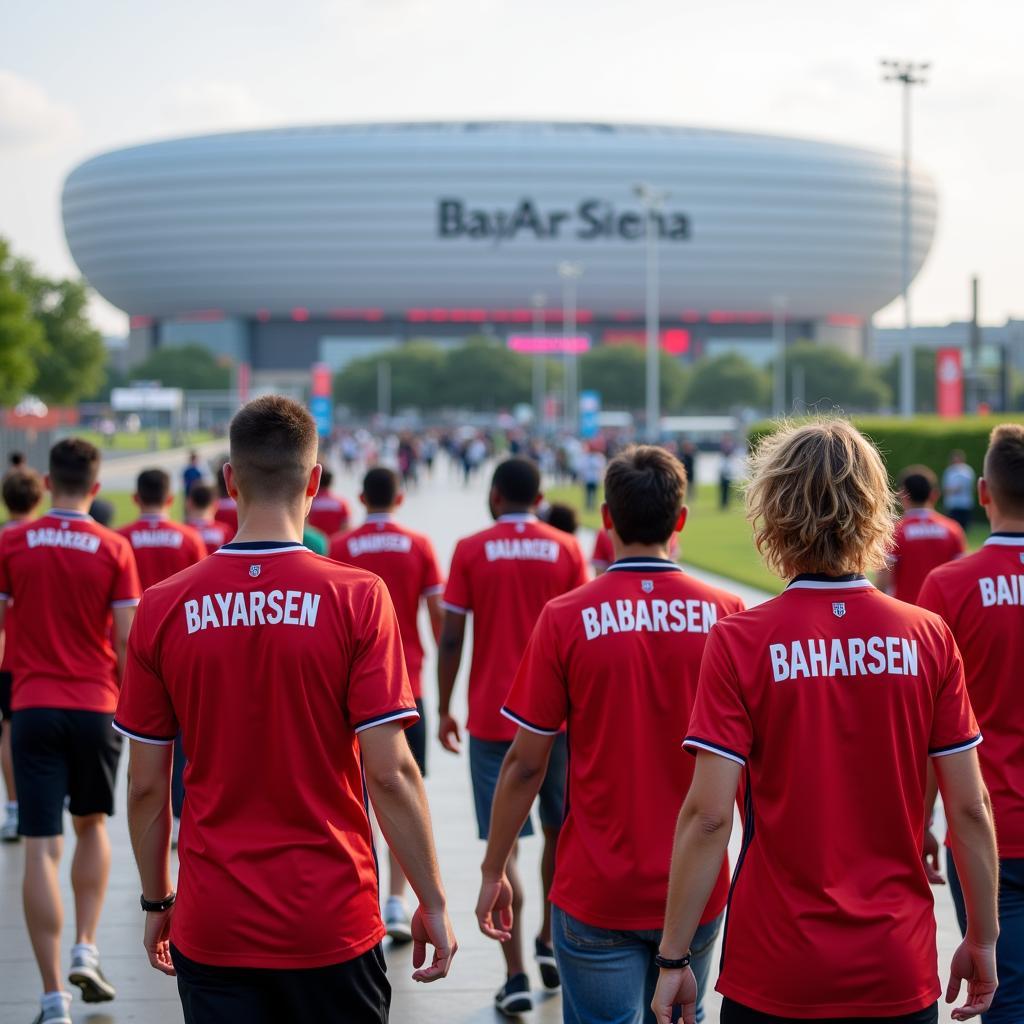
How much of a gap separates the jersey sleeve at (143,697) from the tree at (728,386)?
113780mm

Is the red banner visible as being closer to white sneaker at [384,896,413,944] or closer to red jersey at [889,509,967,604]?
red jersey at [889,509,967,604]

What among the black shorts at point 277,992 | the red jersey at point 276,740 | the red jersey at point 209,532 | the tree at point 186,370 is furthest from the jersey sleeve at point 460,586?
Answer: the tree at point 186,370

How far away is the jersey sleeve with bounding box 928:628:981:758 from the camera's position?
3.14 m

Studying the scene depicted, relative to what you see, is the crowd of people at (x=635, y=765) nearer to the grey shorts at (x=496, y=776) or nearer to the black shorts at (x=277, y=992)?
the black shorts at (x=277, y=992)

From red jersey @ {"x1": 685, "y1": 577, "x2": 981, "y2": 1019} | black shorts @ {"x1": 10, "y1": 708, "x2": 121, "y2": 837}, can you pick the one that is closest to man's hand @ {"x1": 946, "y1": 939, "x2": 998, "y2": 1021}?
red jersey @ {"x1": 685, "y1": 577, "x2": 981, "y2": 1019}

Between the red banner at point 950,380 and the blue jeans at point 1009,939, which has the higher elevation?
the red banner at point 950,380

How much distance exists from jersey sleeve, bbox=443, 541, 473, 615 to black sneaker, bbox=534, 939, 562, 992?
134 centimetres

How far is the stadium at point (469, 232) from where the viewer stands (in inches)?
4702

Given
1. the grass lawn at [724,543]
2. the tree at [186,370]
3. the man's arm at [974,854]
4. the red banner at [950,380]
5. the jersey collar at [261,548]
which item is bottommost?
the grass lawn at [724,543]

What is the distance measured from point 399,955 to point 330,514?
624cm

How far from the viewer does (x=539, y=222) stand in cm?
12038

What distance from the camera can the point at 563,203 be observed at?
394 ft

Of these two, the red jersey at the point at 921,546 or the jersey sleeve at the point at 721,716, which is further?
the red jersey at the point at 921,546

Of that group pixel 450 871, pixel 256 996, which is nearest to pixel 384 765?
pixel 256 996
